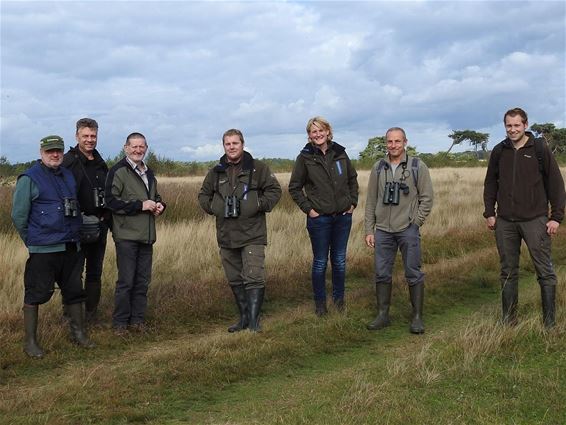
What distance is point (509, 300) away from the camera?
6137mm

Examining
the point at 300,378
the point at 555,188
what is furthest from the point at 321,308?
the point at 555,188

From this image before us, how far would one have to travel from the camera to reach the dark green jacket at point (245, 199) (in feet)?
20.2

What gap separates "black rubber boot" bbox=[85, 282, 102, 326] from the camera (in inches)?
253

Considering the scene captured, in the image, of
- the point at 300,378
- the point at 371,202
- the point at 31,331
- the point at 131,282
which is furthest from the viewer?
the point at 371,202

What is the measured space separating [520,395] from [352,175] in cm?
324

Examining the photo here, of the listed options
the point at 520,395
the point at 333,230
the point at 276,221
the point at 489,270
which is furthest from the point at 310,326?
the point at 276,221

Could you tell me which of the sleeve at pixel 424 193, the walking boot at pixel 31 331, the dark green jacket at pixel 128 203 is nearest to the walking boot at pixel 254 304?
the dark green jacket at pixel 128 203

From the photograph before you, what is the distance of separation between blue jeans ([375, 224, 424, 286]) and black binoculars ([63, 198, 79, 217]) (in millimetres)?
3082

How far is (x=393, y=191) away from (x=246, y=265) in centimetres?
171

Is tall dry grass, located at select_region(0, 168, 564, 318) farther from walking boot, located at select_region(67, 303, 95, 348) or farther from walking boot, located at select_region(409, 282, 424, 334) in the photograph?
walking boot, located at select_region(409, 282, 424, 334)

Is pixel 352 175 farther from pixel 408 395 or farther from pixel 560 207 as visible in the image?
pixel 408 395

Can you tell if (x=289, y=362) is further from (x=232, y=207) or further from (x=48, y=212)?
(x=48, y=212)

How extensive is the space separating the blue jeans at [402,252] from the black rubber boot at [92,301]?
305cm

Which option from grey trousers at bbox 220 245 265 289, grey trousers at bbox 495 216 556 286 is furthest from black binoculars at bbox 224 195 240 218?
grey trousers at bbox 495 216 556 286
